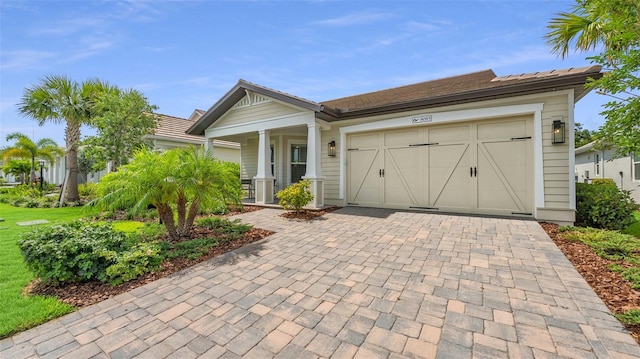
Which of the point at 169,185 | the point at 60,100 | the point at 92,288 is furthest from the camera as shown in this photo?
the point at 60,100

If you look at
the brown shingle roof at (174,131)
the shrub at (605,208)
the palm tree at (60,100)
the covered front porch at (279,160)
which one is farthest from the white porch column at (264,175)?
the shrub at (605,208)

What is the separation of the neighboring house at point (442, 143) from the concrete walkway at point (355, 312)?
293 centimetres

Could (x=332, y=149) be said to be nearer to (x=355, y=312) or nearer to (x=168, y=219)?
(x=168, y=219)

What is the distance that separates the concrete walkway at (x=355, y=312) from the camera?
1.97m

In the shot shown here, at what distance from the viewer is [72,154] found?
36.1ft

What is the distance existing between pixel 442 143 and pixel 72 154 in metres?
14.4

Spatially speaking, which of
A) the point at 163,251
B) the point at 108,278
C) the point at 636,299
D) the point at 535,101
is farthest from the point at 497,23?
the point at 108,278

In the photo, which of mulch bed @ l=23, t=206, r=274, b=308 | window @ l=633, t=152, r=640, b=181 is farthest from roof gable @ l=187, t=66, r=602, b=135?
window @ l=633, t=152, r=640, b=181

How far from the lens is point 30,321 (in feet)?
7.73

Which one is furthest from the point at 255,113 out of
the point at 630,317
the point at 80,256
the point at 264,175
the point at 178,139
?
the point at 630,317

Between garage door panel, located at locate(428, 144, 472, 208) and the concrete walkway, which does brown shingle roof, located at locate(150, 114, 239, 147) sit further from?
garage door panel, located at locate(428, 144, 472, 208)

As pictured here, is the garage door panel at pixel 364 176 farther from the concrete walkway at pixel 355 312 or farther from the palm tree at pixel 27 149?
the palm tree at pixel 27 149

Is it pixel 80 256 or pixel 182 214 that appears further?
pixel 182 214

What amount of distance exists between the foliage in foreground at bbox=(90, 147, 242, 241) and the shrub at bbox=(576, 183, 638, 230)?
26.1 ft
